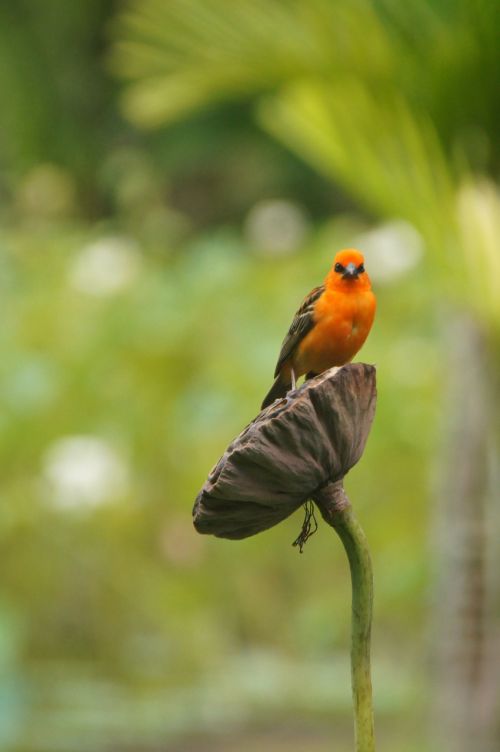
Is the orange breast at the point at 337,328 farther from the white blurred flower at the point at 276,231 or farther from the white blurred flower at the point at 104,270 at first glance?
the white blurred flower at the point at 276,231

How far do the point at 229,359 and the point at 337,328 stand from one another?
304cm

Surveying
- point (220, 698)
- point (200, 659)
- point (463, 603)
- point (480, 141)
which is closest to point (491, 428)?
point (463, 603)

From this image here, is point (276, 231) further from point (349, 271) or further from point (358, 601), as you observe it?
point (358, 601)

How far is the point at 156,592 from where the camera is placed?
10.9ft

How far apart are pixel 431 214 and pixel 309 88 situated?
28 centimetres

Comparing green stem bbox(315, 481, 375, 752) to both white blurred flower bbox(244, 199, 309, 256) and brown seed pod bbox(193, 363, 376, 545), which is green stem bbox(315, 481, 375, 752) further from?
white blurred flower bbox(244, 199, 309, 256)

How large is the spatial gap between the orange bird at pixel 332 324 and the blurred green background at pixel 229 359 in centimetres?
64

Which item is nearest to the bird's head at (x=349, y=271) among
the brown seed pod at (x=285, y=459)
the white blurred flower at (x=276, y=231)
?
the brown seed pod at (x=285, y=459)

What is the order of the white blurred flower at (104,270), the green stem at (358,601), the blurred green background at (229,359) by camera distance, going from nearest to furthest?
1. the green stem at (358,601)
2. the blurred green background at (229,359)
3. the white blurred flower at (104,270)

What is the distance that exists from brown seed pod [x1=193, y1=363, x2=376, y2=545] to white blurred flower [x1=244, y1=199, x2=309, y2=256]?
4.21 meters

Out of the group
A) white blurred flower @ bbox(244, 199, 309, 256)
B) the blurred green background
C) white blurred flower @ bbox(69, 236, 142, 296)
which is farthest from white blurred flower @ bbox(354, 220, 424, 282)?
white blurred flower @ bbox(69, 236, 142, 296)

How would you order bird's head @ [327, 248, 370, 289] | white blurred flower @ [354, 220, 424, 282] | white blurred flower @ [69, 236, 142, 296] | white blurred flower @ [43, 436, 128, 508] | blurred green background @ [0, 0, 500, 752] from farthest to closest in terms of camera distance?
white blurred flower @ [69, 236, 142, 296] < white blurred flower @ [354, 220, 424, 282] < white blurred flower @ [43, 436, 128, 508] < blurred green background @ [0, 0, 500, 752] < bird's head @ [327, 248, 370, 289]

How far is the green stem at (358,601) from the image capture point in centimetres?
51

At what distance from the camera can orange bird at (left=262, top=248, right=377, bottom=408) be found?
88cm
